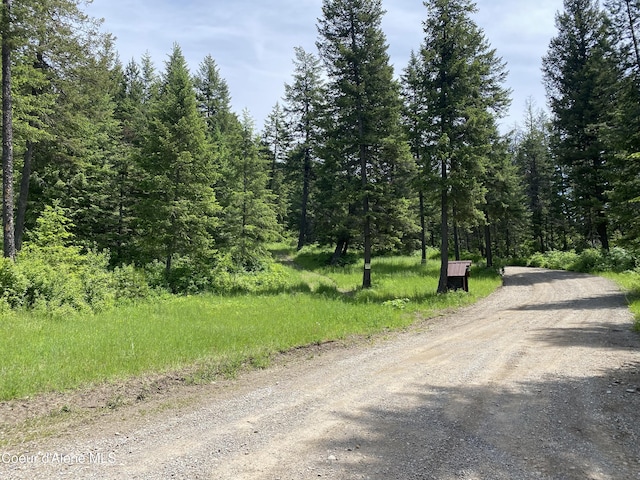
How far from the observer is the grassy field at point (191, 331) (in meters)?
6.88

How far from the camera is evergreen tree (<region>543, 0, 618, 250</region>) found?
2723 cm

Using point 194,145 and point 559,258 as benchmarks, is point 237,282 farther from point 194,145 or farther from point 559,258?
point 559,258

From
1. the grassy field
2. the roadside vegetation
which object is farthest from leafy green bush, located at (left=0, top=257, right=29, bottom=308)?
the roadside vegetation

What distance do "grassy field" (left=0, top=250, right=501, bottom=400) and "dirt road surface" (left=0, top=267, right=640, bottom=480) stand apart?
4.41 ft

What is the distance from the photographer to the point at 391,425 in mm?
4746

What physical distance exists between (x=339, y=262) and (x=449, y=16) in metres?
17.7

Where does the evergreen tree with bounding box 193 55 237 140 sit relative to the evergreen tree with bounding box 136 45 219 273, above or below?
above

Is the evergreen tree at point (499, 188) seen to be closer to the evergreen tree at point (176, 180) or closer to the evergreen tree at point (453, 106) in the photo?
the evergreen tree at point (453, 106)

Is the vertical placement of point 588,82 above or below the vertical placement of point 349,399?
above

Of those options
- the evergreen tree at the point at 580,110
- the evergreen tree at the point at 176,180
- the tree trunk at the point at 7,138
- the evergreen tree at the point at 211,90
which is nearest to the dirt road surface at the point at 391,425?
the evergreen tree at the point at 176,180

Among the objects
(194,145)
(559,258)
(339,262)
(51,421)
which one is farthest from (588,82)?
(51,421)

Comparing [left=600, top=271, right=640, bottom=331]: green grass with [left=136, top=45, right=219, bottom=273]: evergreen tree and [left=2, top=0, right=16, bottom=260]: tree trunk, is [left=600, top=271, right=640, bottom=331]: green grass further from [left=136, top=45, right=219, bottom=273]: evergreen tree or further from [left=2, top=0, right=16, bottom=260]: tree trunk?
[left=2, top=0, right=16, bottom=260]: tree trunk

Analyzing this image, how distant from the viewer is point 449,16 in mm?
17578

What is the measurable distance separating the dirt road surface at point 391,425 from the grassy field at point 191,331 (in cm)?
135
